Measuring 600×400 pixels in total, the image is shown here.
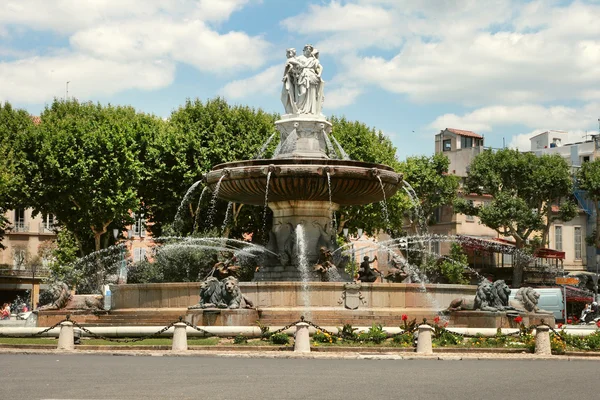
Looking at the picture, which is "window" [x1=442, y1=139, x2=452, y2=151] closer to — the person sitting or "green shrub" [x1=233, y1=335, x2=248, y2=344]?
the person sitting

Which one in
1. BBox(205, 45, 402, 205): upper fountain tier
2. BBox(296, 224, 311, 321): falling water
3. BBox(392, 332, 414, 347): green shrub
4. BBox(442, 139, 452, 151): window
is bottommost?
BBox(392, 332, 414, 347): green shrub

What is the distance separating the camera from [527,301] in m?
24.6

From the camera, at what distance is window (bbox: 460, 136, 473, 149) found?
3583 inches

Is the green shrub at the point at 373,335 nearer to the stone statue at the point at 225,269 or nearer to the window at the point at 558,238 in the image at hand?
the stone statue at the point at 225,269

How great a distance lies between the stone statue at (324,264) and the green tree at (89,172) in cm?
2144

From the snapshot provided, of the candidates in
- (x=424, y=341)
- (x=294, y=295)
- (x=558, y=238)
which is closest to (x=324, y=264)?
(x=294, y=295)

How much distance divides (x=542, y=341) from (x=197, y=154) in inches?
1163

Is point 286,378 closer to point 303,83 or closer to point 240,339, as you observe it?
point 240,339

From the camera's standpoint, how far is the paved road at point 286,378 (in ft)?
39.1

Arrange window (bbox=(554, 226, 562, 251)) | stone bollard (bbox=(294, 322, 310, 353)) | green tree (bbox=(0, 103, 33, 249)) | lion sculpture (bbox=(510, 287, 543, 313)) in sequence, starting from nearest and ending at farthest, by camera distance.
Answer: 1. stone bollard (bbox=(294, 322, 310, 353))
2. lion sculpture (bbox=(510, 287, 543, 313))
3. green tree (bbox=(0, 103, 33, 249))
4. window (bbox=(554, 226, 562, 251))

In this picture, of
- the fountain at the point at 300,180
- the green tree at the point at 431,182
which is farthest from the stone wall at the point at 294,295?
the green tree at the point at 431,182

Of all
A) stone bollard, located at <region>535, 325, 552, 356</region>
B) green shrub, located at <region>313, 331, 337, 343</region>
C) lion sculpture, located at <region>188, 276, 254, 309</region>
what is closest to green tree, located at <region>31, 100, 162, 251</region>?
lion sculpture, located at <region>188, 276, 254, 309</region>

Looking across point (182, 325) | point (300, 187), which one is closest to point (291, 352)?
point (182, 325)

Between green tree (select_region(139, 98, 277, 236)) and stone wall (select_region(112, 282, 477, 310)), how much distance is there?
21907 millimetres
